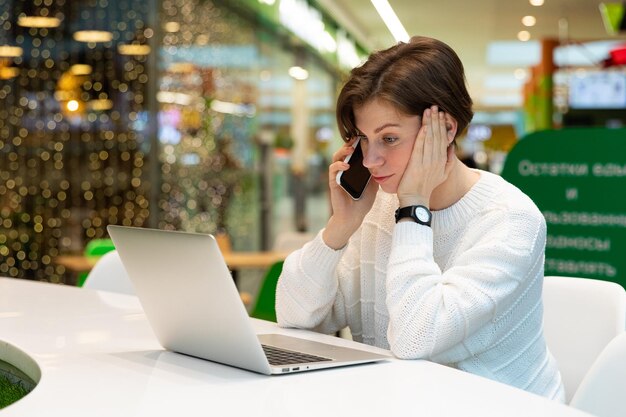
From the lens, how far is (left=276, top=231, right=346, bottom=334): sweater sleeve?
226cm

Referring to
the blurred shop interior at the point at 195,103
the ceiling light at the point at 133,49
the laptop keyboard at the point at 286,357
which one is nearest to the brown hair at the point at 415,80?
the laptop keyboard at the point at 286,357

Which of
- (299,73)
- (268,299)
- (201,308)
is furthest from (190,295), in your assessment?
(299,73)

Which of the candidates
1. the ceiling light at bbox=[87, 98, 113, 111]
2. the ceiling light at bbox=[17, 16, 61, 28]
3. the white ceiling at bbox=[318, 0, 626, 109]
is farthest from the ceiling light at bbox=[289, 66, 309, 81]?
the ceiling light at bbox=[17, 16, 61, 28]

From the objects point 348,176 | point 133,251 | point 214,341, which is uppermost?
point 348,176

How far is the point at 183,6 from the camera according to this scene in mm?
8578

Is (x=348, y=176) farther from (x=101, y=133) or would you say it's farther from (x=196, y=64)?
(x=196, y=64)

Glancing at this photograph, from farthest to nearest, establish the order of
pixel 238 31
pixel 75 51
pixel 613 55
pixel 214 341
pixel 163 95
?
pixel 613 55, pixel 238 31, pixel 163 95, pixel 75 51, pixel 214 341

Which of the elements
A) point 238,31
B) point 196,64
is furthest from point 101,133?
point 238,31

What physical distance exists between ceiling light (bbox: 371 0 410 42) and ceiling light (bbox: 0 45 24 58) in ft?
16.3

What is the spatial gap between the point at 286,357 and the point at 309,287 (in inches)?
21.3

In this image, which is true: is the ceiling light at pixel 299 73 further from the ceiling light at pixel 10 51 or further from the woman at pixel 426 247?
the woman at pixel 426 247

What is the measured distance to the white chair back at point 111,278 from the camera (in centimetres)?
327

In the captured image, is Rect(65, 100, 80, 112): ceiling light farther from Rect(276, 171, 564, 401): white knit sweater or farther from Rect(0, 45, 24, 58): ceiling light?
Rect(276, 171, 564, 401): white knit sweater

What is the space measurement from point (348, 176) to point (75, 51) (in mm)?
5684
